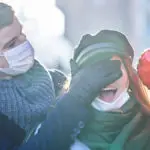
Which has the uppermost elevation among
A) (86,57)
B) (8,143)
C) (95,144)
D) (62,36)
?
(86,57)

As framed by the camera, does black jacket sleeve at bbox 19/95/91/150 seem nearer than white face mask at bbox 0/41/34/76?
Yes

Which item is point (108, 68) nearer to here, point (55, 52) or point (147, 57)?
point (147, 57)

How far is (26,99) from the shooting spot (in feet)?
4.57

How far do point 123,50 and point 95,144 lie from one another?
24 cm

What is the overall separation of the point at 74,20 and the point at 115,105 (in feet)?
8.00

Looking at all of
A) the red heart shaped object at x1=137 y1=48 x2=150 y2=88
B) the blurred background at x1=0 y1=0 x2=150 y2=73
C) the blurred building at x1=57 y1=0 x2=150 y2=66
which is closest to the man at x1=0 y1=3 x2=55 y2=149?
the red heart shaped object at x1=137 y1=48 x2=150 y2=88

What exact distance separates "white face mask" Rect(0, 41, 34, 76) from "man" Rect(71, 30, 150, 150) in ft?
0.59

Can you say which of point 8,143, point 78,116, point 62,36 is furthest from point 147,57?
point 62,36

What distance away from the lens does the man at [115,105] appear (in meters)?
1.23

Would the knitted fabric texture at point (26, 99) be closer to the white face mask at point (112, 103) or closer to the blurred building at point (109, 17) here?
the white face mask at point (112, 103)

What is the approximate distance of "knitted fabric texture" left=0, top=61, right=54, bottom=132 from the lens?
1.37m

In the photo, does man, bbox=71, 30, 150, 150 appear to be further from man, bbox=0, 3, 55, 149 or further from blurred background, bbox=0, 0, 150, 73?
blurred background, bbox=0, 0, 150, 73

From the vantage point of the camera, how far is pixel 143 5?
3926 mm

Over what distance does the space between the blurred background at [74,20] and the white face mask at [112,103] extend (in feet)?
5.32
